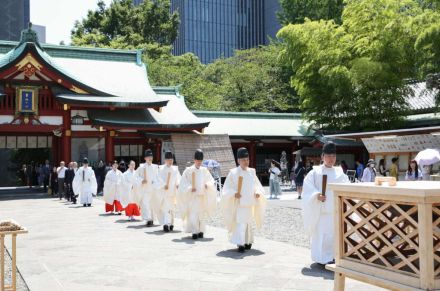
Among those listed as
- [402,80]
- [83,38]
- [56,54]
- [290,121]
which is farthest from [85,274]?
[83,38]

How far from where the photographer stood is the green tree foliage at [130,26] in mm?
42031

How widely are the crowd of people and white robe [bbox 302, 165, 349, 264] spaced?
1520 millimetres

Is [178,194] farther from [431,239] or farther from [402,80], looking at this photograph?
[402,80]

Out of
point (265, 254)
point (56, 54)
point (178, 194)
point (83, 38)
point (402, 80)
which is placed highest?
point (83, 38)

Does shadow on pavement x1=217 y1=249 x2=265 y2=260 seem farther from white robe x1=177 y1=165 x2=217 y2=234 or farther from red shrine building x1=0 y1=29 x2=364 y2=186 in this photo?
red shrine building x1=0 y1=29 x2=364 y2=186

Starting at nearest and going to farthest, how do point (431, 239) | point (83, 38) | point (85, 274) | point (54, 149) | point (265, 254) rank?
point (431, 239), point (85, 274), point (265, 254), point (54, 149), point (83, 38)

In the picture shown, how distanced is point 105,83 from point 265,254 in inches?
754

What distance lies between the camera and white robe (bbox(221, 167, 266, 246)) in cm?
834

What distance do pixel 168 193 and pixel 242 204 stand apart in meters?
3.04

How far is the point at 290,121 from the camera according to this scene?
30172 mm

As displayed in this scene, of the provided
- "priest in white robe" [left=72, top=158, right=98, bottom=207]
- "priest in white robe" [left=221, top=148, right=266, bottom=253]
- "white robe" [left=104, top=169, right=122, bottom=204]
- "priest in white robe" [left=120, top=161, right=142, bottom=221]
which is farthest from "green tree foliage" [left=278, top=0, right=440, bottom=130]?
"priest in white robe" [left=221, top=148, right=266, bottom=253]

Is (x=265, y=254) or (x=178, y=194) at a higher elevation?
(x=178, y=194)

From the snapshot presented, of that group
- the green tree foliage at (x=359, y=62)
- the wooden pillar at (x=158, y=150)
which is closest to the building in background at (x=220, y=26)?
the green tree foliage at (x=359, y=62)

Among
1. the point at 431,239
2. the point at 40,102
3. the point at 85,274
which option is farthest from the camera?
the point at 40,102
